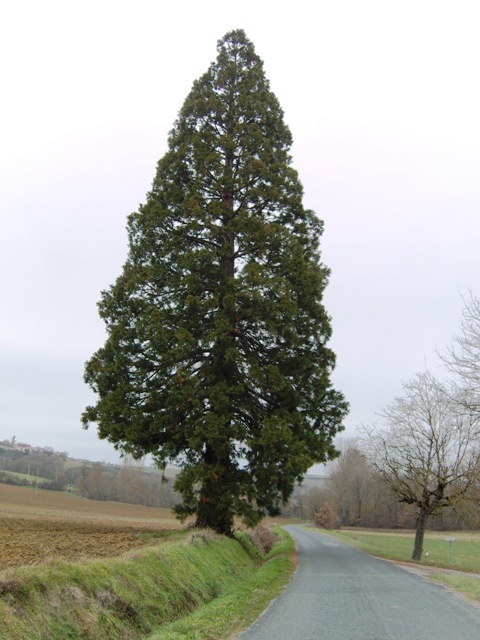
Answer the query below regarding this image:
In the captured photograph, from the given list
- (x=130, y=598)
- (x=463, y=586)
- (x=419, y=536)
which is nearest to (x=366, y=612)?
(x=130, y=598)

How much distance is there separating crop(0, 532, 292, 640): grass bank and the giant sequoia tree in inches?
192

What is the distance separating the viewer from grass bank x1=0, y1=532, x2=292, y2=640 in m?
5.71

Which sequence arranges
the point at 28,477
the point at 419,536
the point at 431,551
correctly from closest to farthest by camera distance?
the point at 419,536 → the point at 431,551 → the point at 28,477

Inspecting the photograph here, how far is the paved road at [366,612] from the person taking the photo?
6.71 meters

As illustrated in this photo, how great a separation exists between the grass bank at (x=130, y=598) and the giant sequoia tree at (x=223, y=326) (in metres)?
4.88

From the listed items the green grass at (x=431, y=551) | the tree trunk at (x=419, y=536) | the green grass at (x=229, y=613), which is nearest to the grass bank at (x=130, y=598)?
the green grass at (x=229, y=613)

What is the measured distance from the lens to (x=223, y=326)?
647 inches

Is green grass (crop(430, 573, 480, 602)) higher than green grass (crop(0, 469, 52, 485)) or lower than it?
higher

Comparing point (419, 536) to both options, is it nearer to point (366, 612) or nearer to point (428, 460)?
point (428, 460)

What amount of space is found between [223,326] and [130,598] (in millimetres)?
9942

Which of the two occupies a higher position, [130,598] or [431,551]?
[130,598]

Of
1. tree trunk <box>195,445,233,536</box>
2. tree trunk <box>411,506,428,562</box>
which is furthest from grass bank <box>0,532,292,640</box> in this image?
tree trunk <box>411,506,428,562</box>

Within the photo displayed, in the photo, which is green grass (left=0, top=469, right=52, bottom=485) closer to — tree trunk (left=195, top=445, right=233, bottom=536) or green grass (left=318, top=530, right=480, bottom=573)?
green grass (left=318, top=530, right=480, bottom=573)

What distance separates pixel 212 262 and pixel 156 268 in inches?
75.5
